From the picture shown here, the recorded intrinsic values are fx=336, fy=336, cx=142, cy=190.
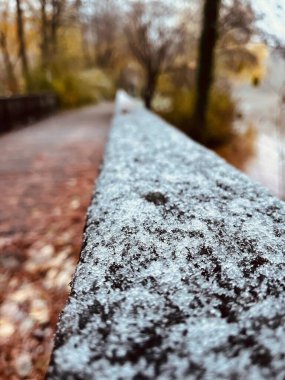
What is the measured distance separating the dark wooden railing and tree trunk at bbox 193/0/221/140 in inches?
198

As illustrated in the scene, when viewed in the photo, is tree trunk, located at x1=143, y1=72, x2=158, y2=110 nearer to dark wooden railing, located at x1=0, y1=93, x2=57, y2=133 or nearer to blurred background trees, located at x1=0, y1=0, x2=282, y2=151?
blurred background trees, located at x1=0, y1=0, x2=282, y2=151

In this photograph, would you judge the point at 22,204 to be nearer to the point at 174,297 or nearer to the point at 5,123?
the point at 174,297

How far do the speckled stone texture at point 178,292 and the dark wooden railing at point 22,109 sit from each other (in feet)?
25.9

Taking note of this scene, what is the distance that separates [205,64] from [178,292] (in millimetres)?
8967

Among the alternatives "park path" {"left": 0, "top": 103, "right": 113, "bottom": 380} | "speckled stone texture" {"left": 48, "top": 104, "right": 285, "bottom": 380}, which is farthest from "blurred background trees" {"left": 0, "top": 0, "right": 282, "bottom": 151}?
"speckled stone texture" {"left": 48, "top": 104, "right": 285, "bottom": 380}

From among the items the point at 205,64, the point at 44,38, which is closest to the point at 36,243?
the point at 205,64

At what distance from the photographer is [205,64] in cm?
901

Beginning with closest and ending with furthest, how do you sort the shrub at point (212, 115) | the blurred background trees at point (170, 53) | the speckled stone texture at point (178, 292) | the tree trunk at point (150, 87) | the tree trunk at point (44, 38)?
the speckled stone texture at point (178, 292) → the blurred background trees at point (170, 53) → the shrub at point (212, 115) → the tree trunk at point (150, 87) → the tree trunk at point (44, 38)

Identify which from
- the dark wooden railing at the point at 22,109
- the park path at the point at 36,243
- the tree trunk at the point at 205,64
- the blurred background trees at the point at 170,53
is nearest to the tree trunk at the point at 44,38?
the blurred background trees at the point at 170,53

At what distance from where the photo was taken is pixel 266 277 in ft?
3.35

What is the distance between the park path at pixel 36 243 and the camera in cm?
181

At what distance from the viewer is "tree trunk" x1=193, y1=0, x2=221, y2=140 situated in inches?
328

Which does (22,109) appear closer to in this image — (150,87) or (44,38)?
(150,87)

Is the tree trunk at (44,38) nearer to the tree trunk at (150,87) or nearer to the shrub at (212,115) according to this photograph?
the tree trunk at (150,87)
